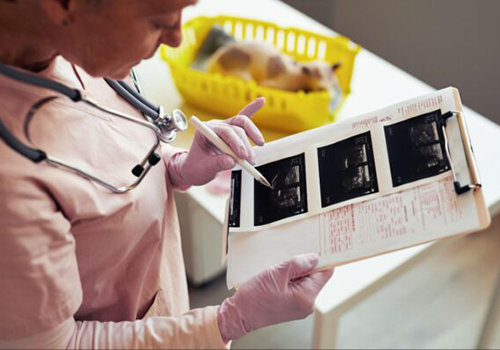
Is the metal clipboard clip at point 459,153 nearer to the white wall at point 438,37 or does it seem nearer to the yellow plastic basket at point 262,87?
the white wall at point 438,37

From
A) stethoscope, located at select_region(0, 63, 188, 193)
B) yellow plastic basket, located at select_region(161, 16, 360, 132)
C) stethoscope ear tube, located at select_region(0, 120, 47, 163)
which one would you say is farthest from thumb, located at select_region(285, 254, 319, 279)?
yellow plastic basket, located at select_region(161, 16, 360, 132)

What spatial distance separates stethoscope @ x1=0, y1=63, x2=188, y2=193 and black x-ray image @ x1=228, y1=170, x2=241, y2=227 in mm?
126

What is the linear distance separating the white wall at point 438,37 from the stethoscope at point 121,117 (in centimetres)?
32

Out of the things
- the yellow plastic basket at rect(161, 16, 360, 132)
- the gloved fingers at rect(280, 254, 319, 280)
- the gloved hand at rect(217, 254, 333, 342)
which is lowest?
the gloved hand at rect(217, 254, 333, 342)

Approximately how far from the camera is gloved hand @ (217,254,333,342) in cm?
80

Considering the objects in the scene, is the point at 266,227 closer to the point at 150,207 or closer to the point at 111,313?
the point at 150,207

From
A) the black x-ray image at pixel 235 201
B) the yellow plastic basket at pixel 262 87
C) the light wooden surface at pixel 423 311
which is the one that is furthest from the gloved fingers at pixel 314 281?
the light wooden surface at pixel 423 311

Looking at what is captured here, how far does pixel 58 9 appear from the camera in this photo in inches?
23.9

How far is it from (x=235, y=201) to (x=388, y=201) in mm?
255

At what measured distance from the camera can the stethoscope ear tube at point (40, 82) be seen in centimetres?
68

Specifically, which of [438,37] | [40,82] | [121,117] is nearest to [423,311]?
[438,37]

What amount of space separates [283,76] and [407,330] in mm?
929

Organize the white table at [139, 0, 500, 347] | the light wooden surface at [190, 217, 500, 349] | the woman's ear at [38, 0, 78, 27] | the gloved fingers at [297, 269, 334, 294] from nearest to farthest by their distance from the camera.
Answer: the woman's ear at [38, 0, 78, 27] < the gloved fingers at [297, 269, 334, 294] < the white table at [139, 0, 500, 347] < the light wooden surface at [190, 217, 500, 349]

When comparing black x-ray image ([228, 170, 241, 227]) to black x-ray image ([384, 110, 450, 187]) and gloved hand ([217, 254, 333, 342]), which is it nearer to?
gloved hand ([217, 254, 333, 342])
